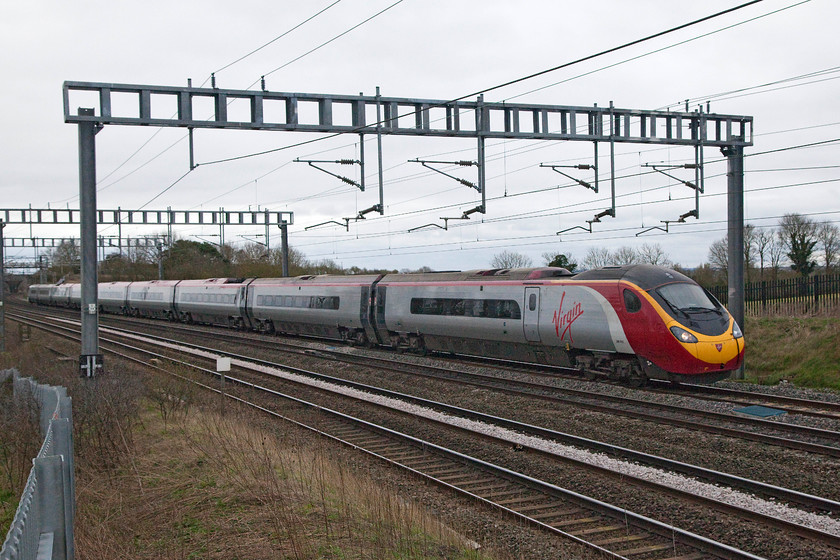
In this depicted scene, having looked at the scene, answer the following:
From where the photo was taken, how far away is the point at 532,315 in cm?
1864

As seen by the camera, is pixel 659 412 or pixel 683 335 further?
pixel 683 335

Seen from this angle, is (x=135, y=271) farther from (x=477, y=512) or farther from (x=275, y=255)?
(x=477, y=512)

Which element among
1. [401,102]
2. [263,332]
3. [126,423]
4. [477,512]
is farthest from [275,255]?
[477,512]

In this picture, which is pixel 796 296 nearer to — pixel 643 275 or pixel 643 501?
pixel 643 275

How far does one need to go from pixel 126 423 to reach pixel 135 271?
65606 mm

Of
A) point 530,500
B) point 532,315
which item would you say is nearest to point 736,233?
point 532,315

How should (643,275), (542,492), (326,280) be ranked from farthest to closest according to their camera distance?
(326,280) < (643,275) < (542,492)

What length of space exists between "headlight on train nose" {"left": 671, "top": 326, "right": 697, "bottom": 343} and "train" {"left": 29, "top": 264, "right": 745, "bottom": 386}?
21 millimetres

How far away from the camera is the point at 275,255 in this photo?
6594cm

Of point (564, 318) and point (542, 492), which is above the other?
point (564, 318)

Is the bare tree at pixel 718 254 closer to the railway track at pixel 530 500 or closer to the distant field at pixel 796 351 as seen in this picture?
the distant field at pixel 796 351

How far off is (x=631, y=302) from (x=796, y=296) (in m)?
12.9

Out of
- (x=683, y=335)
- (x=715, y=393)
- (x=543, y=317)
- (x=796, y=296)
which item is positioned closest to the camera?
(x=683, y=335)

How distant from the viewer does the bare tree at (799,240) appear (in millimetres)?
38719
